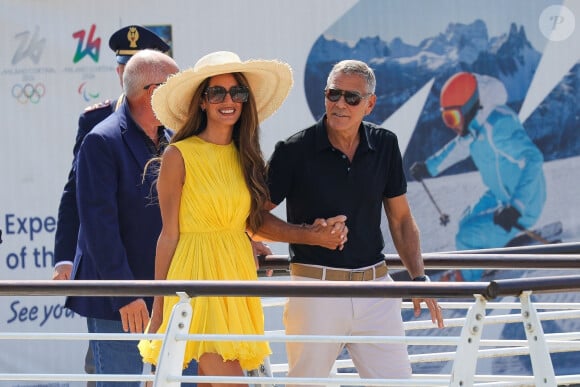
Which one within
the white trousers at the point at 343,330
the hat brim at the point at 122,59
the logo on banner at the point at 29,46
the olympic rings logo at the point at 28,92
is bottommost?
the white trousers at the point at 343,330

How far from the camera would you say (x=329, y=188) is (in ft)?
15.7

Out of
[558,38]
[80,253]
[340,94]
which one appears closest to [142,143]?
[80,253]

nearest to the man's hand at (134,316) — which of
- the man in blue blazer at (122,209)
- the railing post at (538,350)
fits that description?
the man in blue blazer at (122,209)

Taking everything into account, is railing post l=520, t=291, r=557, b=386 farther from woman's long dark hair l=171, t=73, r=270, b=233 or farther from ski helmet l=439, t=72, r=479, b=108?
ski helmet l=439, t=72, r=479, b=108

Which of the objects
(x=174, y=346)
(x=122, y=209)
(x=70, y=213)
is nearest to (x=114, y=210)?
(x=122, y=209)

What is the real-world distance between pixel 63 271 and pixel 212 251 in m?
1.13

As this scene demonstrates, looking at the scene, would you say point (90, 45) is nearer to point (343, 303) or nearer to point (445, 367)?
point (445, 367)

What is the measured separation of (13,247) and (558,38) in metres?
4.00

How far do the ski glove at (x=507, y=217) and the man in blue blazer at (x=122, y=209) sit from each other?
141 inches

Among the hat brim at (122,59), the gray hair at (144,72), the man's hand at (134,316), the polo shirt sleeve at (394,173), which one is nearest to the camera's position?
the man's hand at (134,316)

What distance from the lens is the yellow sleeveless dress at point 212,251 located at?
4426mm

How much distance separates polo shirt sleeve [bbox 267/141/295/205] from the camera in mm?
4793

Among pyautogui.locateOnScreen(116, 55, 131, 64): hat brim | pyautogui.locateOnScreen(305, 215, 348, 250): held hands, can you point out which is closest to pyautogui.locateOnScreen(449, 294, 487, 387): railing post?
pyautogui.locateOnScreen(305, 215, 348, 250): held hands

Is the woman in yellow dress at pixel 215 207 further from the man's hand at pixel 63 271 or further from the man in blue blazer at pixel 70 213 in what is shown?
the man's hand at pixel 63 271
